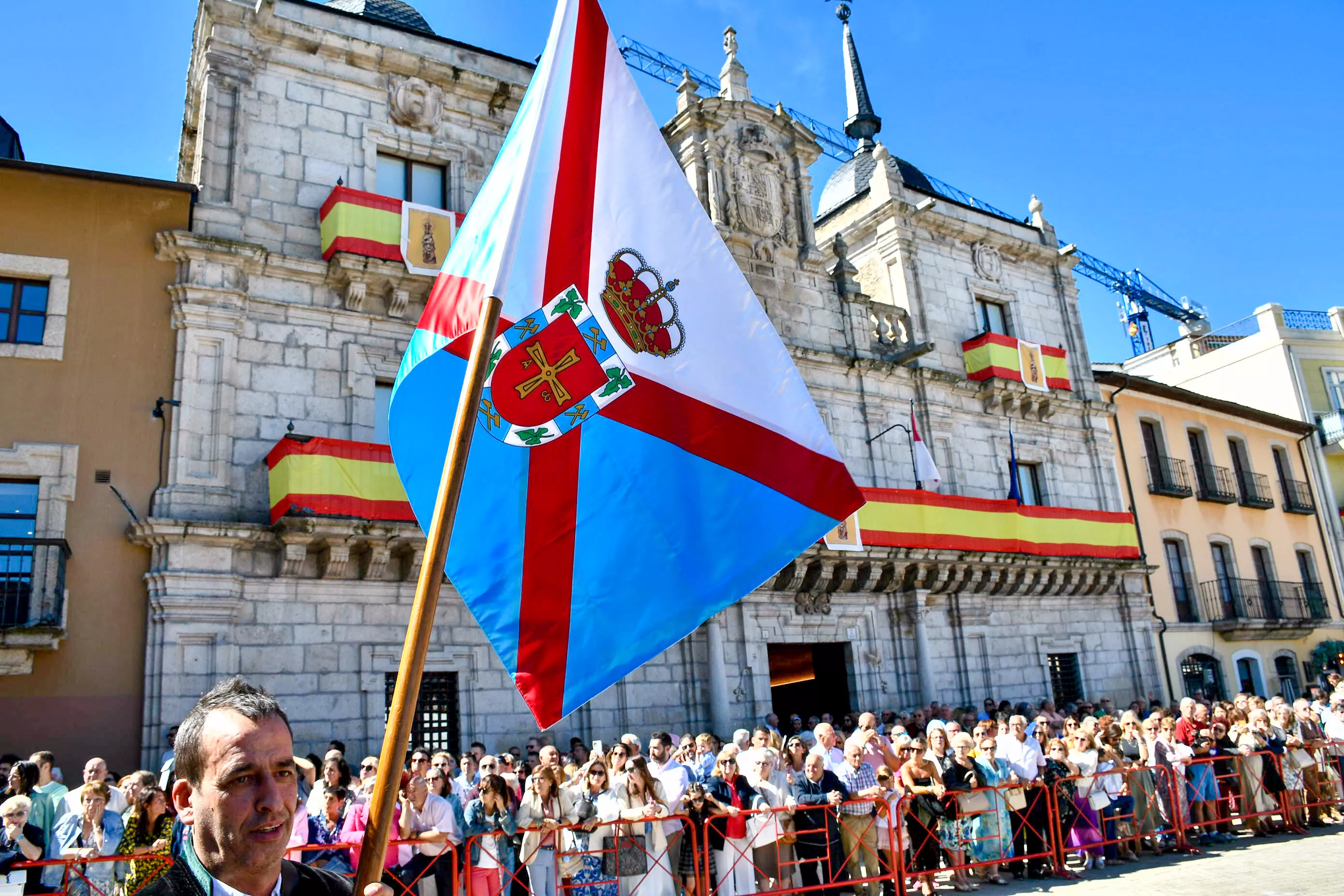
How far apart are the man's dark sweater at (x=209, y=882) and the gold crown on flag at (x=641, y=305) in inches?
143

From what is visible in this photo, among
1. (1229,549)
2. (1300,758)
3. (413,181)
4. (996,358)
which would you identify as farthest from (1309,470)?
(413,181)

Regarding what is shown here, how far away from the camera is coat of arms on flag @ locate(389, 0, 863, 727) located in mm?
5285

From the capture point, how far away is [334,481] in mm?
14305

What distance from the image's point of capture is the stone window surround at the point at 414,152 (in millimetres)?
17469

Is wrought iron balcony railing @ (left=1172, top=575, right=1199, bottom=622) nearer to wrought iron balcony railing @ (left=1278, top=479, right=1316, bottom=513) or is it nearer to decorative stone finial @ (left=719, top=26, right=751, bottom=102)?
wrought iron balcony railing @ (left=1278, top=479, right=1316, bottom=513)

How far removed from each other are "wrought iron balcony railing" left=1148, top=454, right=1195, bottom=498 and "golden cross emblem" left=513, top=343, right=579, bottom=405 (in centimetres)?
2540

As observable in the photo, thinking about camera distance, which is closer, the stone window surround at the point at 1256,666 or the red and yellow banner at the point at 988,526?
the red and yellow banner at the point at 988,526

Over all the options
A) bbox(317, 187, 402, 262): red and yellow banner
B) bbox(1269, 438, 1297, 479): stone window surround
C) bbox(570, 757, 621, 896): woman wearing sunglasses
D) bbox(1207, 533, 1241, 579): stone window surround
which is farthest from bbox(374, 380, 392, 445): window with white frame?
bbox(1269, 438, 1297, 479): stone window surround

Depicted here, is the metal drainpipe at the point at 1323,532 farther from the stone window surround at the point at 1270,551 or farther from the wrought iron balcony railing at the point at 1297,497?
the stone window surround at the point at 1270,551

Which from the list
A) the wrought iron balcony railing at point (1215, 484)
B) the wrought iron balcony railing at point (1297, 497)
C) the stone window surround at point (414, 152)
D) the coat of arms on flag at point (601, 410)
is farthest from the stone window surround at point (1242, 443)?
the coat of arms on flag at point (601, 410)

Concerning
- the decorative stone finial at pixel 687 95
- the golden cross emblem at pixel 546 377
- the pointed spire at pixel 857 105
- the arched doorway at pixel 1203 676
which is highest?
the pointed spire at pixel 857 105

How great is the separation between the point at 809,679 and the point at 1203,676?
11.9 m

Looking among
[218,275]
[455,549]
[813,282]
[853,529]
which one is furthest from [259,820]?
[813,282]

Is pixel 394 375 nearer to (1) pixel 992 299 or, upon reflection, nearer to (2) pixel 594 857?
(2) pixel 594 857
